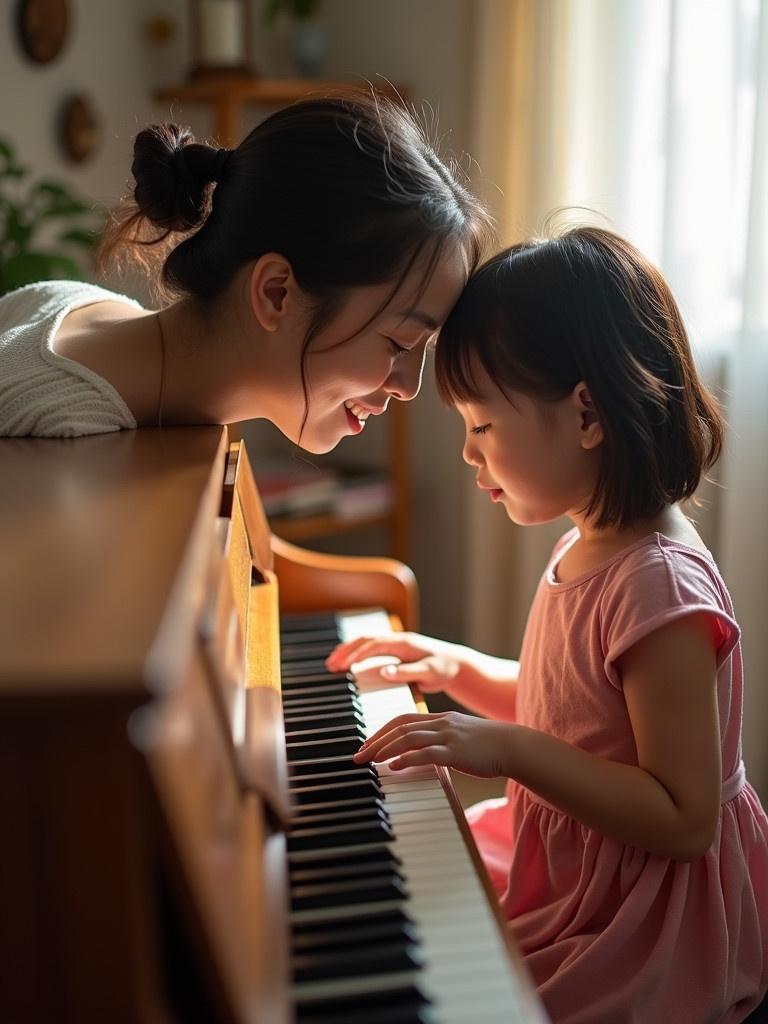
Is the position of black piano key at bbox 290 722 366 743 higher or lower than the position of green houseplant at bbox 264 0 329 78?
lower

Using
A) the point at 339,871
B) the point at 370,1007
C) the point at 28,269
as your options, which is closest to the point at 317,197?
the point at 339,871

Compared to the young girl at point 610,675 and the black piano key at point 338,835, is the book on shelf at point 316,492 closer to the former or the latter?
the young girl at point 610,675

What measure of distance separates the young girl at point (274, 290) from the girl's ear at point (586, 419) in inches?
8.6

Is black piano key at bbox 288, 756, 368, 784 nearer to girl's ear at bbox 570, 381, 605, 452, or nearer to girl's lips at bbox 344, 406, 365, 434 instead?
girl's ear at bbox 570, 381, 605, 452

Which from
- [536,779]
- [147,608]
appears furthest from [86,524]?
[536,779]

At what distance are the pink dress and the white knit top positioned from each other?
1.92 feet

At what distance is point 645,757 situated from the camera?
1.09 metres

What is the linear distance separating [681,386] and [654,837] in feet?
1.61

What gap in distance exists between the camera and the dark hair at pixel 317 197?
132cm

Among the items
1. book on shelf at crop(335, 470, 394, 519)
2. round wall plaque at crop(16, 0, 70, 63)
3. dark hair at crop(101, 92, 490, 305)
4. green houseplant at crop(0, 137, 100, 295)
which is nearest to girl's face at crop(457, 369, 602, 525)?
dark hair at crop(101, 92, 490, 305)

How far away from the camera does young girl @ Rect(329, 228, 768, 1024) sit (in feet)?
3.56

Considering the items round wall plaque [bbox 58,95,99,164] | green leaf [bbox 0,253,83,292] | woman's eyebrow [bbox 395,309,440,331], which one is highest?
round wall plaque [bbox 58,95,99,164]

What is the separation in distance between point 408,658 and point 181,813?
0.91 metres

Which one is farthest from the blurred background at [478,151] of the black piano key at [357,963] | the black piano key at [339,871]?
the black piano key at [357,963]
